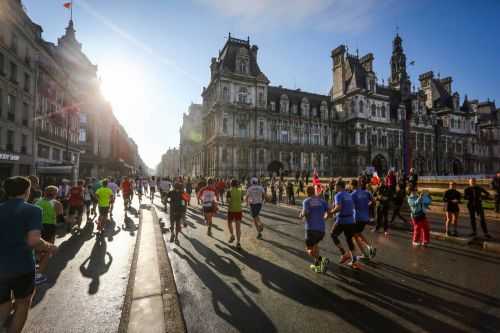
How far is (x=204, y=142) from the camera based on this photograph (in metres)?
46.9

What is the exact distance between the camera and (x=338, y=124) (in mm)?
48750

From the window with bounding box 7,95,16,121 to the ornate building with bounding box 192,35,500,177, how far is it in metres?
22.4

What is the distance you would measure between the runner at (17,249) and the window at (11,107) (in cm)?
2630

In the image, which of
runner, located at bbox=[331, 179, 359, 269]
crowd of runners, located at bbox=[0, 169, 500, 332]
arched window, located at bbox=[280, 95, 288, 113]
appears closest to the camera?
crowd of runners, located at bbox=[0, 169, 500, 332]

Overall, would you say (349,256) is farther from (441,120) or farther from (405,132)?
(441,120)

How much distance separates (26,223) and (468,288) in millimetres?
6738

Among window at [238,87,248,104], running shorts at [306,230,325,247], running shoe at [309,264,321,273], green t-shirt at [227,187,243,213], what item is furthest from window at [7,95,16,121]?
running shoe at [309,264,321,273]

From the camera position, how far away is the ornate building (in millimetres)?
40250

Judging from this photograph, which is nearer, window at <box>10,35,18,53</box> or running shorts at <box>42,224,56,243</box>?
running shorts at <box>42,224,56,243</box>

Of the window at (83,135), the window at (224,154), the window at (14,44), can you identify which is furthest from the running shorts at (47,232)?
the window at (83,135)

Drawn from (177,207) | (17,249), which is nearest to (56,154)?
(177,207)

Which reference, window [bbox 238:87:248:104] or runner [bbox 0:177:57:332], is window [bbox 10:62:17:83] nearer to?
window [bbox 238:87:248:104]

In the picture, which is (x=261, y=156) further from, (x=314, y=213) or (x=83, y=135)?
(x=314, y=213)

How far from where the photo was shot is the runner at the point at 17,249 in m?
2.61
